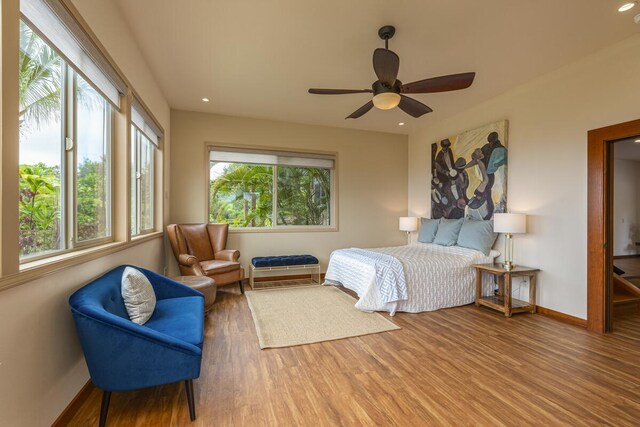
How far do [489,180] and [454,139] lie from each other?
100cm

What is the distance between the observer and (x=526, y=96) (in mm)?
3725

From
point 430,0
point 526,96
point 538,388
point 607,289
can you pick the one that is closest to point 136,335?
point 538,388

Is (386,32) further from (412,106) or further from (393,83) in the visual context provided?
(412,106)

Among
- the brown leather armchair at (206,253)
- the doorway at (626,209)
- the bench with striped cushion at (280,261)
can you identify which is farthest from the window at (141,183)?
the doorway at (626,209)

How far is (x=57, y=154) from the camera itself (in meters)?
1.77

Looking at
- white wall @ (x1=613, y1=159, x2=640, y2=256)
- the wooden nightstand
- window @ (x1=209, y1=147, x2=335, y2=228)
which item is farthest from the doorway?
window @ (x1=209, y1=147, x2=335, y2=228)

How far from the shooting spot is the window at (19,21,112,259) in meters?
1.48

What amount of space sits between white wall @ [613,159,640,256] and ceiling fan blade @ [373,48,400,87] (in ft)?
24.5

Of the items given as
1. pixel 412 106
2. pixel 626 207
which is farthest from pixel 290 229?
pixel 626 207

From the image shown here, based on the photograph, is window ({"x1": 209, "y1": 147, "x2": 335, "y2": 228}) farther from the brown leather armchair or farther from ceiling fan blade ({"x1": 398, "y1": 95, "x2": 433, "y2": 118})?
ceiling fan blade ({"x1": 398, "y1": 95, "x2": 433, "y2": 118})

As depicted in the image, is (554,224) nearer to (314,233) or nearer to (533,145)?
(533,145)

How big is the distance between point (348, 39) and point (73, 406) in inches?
135

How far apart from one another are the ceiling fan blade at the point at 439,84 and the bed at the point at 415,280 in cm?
190

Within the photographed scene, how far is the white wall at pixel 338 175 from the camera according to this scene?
476cm
